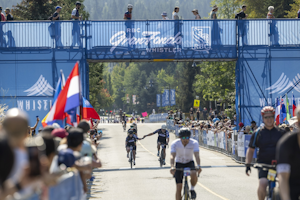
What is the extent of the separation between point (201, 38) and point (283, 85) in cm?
492

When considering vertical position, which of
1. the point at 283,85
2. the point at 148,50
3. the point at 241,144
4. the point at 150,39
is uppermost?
the point at 150,39

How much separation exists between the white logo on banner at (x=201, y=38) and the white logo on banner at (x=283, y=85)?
404 centimetres

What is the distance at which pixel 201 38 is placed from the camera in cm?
2464

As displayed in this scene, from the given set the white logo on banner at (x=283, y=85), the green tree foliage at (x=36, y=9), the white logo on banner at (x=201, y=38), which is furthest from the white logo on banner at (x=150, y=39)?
the green tree foliage at (x=36, y=9)

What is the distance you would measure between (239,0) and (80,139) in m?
50.5

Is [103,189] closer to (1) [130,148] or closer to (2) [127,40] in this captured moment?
(1) [130,148]

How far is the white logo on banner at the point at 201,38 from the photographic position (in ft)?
80.5

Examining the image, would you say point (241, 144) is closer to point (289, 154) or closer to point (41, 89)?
point (41, 89)

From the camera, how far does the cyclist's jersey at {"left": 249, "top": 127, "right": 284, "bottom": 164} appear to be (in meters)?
8.23

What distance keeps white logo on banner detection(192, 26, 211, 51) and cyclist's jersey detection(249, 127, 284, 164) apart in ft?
54.0

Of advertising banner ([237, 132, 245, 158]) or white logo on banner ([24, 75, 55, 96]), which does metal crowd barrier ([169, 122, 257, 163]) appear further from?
white logo on banner ([24, 75, 55, 96])

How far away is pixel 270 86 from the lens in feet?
81.8

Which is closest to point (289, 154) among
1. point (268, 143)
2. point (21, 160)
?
point (21, 160)

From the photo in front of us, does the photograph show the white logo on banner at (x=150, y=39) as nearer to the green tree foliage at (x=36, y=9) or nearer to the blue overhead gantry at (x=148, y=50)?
the blue overhead gantry at (x=148, y=50)
